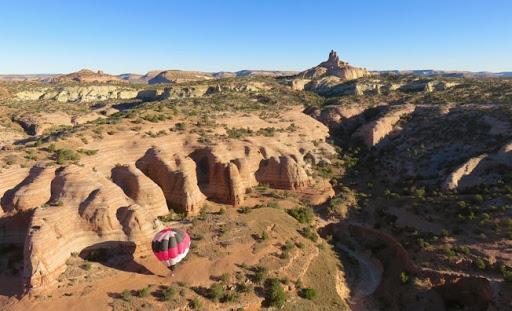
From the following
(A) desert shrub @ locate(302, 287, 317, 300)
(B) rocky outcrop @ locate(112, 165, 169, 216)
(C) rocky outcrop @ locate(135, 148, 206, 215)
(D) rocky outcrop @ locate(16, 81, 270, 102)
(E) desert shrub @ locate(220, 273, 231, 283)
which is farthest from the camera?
(D) rocky outcrop @ locate(16, 81, 270, 102)

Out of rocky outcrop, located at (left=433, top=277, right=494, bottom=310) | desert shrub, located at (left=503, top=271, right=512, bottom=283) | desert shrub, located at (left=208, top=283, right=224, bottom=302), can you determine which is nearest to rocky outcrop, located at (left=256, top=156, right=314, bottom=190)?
rocky outcrop, located at (left=433, top=277, right=494, bottom=310)

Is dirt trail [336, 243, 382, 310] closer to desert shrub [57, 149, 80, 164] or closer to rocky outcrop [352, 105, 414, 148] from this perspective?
rocky outcrop [352, 105, 414, 148]

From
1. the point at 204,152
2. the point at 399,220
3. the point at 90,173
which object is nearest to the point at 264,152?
the point at 204,152

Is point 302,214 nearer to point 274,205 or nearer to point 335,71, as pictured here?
point 274,205

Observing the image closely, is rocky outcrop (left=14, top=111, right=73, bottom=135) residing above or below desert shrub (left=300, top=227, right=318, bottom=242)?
above

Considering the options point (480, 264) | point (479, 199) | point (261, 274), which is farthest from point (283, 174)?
point (480, 264)

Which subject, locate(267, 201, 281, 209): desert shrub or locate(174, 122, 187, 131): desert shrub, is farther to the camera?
locate(174, 122, 187, 131): desert shrub
